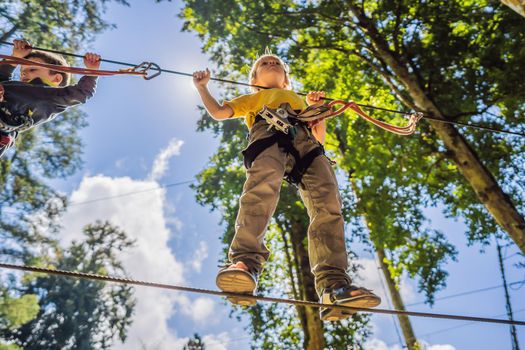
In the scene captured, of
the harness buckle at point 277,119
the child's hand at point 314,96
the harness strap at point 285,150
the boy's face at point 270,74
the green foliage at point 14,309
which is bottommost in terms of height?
the harness strap at point 285,150

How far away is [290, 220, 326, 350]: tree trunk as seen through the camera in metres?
8.27

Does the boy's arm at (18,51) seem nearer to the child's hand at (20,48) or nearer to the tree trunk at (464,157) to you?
the child's hand at (20,48)

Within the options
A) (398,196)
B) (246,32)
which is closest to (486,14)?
(398,196)

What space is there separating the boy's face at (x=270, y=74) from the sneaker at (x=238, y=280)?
156 centimetres

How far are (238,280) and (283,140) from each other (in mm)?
971

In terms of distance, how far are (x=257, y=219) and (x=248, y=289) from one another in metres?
0.41

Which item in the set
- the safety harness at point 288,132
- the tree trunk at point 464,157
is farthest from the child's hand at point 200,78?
the tree trunk at point 464,157

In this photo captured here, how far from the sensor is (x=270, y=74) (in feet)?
9.75

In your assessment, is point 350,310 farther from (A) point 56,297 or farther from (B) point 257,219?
(A) point 56,297

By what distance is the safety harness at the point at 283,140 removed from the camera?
2.40 metres

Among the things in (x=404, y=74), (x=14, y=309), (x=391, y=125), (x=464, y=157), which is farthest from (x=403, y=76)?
(x=14, y=309)

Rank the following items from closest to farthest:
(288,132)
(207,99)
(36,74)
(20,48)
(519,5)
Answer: (288,132) → (207,99) → (20,48) → (36,74) → (519,5)

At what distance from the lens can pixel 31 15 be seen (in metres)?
8.61

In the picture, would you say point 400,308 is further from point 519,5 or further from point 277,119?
point 277,119
